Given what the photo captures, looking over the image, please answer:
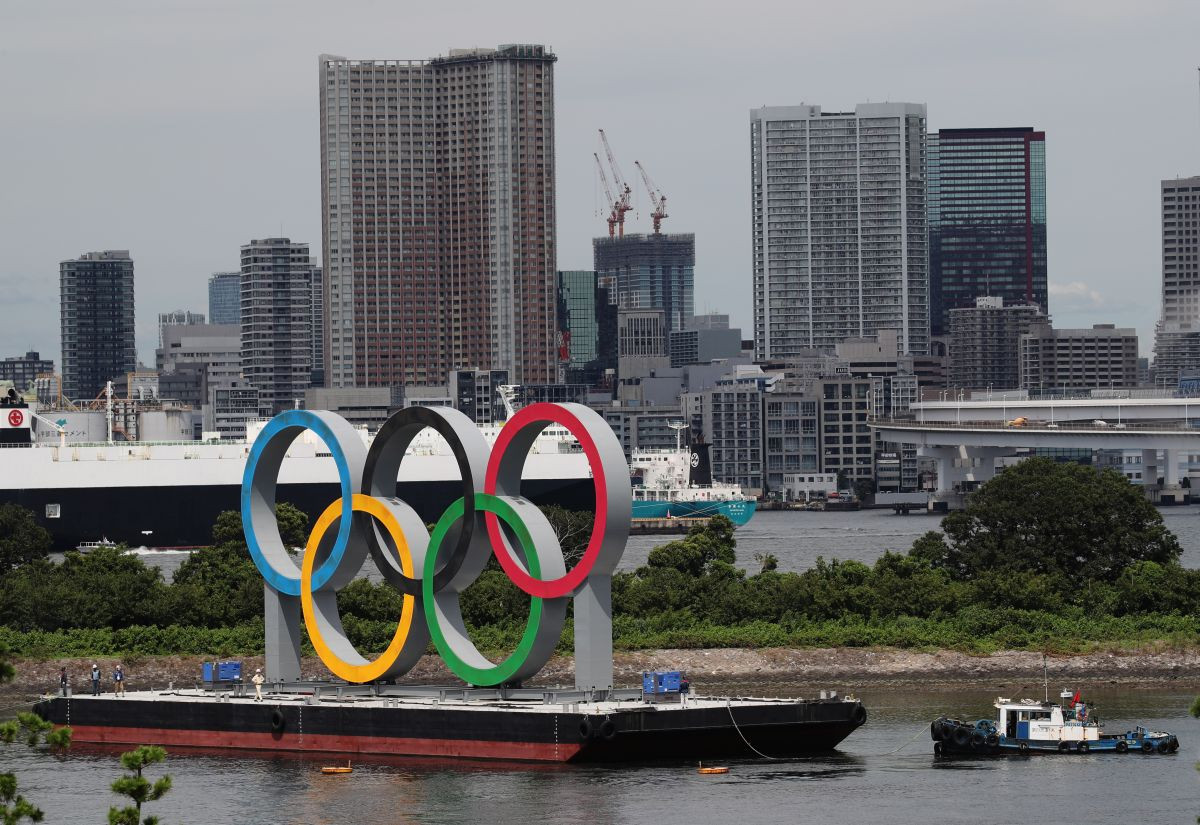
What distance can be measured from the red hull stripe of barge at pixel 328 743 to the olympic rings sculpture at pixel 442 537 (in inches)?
73.0

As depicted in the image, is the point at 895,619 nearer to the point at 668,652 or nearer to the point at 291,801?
the point at 668,652

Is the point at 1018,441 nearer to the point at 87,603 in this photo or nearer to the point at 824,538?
the point at 824,538

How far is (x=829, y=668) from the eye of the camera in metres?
54.2

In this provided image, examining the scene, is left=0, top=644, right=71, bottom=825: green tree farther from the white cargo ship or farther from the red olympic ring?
the white cargo ship

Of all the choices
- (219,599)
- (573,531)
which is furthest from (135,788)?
(573,531)

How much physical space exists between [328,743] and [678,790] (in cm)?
789

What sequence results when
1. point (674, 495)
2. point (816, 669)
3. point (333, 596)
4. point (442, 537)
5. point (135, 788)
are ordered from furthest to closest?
1. point (674, 495)
2. point (816, 669)
3. point (333, 596)
4. point (442, 537)
5. point (135, 788)

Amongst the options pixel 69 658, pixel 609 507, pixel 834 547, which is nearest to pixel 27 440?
pixel 834 547

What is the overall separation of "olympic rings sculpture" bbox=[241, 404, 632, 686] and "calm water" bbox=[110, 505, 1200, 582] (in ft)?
149

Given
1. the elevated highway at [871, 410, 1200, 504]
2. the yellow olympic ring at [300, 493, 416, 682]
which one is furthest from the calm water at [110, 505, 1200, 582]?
the yellow olympic ring at [300, 493, 416, 682]

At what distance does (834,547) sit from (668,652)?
206 feet

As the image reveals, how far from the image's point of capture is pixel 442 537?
144 feet

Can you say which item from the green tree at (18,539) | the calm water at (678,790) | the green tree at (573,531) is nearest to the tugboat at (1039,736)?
the calm water at (678,790)

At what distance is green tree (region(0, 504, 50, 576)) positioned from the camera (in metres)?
73.6
